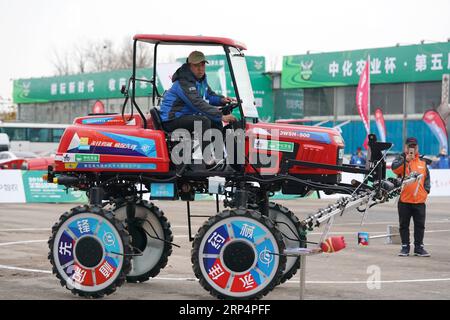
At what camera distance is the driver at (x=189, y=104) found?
407 inches

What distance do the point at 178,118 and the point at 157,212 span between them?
67.2 inches

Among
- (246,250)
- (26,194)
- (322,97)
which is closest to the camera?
(246,250)

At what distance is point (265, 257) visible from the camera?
32.6ft

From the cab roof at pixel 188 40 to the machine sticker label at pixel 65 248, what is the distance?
243 cm

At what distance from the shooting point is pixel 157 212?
11703 mm

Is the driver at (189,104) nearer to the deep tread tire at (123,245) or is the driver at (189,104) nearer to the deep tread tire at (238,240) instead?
the deep tread tire at (238,240)

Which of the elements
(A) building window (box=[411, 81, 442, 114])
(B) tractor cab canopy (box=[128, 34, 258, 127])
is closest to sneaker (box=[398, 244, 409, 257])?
(B) tractor cab canopy (box=[128, 34, 258, 127])

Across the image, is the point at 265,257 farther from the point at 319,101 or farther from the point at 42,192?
the point at 319,101

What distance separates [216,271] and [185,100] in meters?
1.96

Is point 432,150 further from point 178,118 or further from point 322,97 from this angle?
point 178,118

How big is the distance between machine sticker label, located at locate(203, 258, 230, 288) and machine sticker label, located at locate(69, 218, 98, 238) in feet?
4.38

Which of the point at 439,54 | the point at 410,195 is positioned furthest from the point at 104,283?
the point at 439,54

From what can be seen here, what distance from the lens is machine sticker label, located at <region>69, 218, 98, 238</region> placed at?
33.9 ft

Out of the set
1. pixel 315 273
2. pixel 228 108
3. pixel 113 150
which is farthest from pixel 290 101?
pixel 113 150
